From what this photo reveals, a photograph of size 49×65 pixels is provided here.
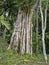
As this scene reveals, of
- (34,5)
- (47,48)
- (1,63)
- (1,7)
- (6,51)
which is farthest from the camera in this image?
(47,48)

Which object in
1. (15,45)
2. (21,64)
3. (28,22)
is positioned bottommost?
(21,64)

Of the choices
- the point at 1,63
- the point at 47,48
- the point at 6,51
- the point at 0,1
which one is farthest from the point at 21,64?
the point at 47,48


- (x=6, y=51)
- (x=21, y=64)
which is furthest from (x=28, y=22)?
(x=21, y=64)

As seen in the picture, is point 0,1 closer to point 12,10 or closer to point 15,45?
point 12,10

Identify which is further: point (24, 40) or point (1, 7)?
point (1, 7)

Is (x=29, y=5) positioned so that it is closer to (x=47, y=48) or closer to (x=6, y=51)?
(x=6, y=51)

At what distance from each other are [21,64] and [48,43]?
8.18 meters

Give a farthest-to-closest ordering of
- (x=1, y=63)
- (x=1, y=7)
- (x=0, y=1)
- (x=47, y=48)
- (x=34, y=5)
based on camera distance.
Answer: (x=47, y=48) → (x=1, y=7) → (x=0, y=1) → (x=34, y=5) → (x=1, y=63)

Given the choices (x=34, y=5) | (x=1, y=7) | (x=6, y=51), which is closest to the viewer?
(x=6, y=51)

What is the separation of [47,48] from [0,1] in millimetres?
6138

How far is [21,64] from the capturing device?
9602 millimetres

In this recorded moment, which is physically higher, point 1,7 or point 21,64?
point 1,7

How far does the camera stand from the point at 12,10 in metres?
14.5

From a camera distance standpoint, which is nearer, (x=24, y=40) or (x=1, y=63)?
(x=1, y=63)
